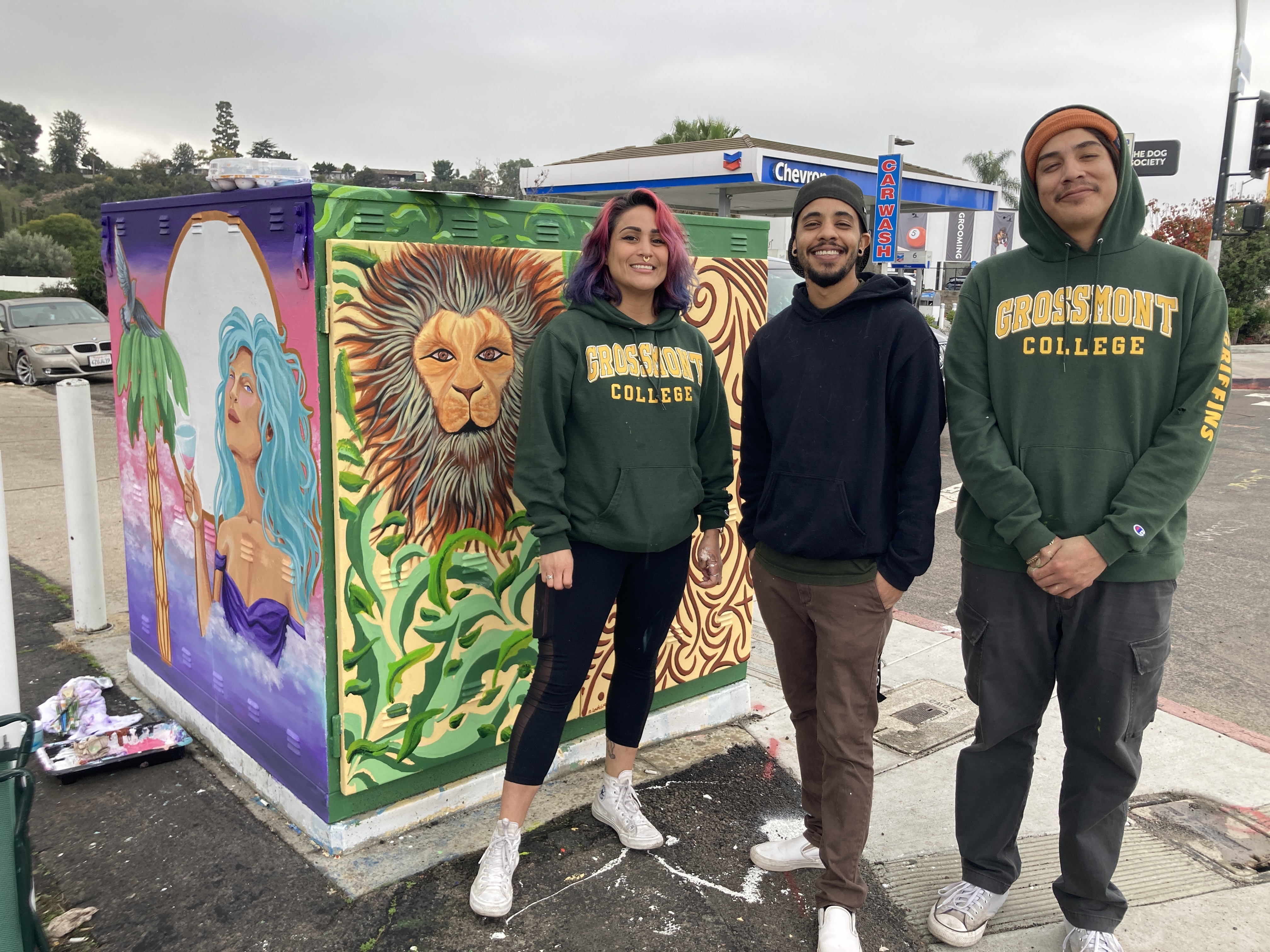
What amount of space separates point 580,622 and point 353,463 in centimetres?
82

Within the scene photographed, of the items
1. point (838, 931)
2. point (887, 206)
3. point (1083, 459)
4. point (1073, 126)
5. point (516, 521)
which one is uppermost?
point (887, 206)

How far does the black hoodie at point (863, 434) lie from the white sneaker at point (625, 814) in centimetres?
106

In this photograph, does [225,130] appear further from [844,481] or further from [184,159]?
[844,481]

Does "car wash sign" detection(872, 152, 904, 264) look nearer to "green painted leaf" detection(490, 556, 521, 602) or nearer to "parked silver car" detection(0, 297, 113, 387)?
"green painted leaf" detection(490, 556, 521, 602)

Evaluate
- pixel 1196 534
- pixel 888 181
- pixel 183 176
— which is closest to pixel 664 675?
pixel 1196 534

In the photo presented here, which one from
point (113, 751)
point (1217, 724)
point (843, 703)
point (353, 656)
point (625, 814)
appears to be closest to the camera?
point (843, 703)

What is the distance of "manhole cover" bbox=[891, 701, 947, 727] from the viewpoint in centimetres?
394

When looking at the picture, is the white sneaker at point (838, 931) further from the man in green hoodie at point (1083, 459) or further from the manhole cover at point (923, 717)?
the manhole cover at point (923, 717)

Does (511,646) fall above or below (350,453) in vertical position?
below

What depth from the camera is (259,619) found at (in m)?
2.99

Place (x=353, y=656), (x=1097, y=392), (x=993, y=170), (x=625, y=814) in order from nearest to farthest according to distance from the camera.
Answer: (x=1097, y=392)
(x=353, y=656)
(x=625, y=814)
(x=993, y=170)

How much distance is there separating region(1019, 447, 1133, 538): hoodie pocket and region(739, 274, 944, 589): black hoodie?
26 centimetres

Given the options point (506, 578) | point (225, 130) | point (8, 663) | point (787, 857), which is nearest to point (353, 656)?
point (506, 578)

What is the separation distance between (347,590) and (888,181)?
526 inches
